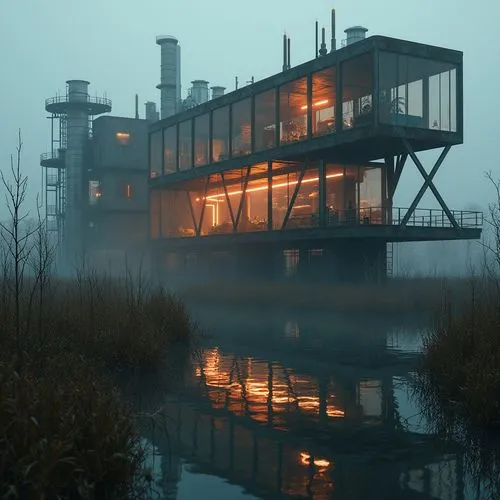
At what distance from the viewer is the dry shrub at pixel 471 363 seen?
8461mm

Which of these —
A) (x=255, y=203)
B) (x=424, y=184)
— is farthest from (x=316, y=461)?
(x=255, y=203)

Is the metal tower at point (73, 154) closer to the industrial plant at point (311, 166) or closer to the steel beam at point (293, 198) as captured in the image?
the industrial plant at point (311, 166)

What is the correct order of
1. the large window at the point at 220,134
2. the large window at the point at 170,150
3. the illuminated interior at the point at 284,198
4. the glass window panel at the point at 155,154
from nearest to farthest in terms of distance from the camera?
the illuminated interior at the point at 284,198 → the large window at the point at 220,134 → the large window at the point at 170,150 → the glass window panel at the point at 155,154

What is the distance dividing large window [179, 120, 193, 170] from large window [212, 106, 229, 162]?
313 centimetres

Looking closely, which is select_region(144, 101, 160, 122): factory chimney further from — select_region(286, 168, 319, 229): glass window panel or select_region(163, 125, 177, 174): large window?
select_region(286, 168, 319, 229): glass window panel

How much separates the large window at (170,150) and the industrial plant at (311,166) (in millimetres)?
112

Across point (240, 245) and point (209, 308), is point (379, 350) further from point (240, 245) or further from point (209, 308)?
point (240, 245)

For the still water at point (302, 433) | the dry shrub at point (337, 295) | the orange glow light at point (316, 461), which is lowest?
the still water at point (302, 433)

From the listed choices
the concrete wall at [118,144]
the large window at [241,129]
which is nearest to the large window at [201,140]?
the large window at [241,129]

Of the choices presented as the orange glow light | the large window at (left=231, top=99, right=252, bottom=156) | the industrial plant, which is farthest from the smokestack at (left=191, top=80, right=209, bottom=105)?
the orange glow light

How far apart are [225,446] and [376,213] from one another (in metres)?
28.8

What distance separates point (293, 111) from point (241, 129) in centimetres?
422

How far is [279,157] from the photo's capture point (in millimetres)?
36344

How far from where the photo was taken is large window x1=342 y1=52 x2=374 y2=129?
31.5 metres
